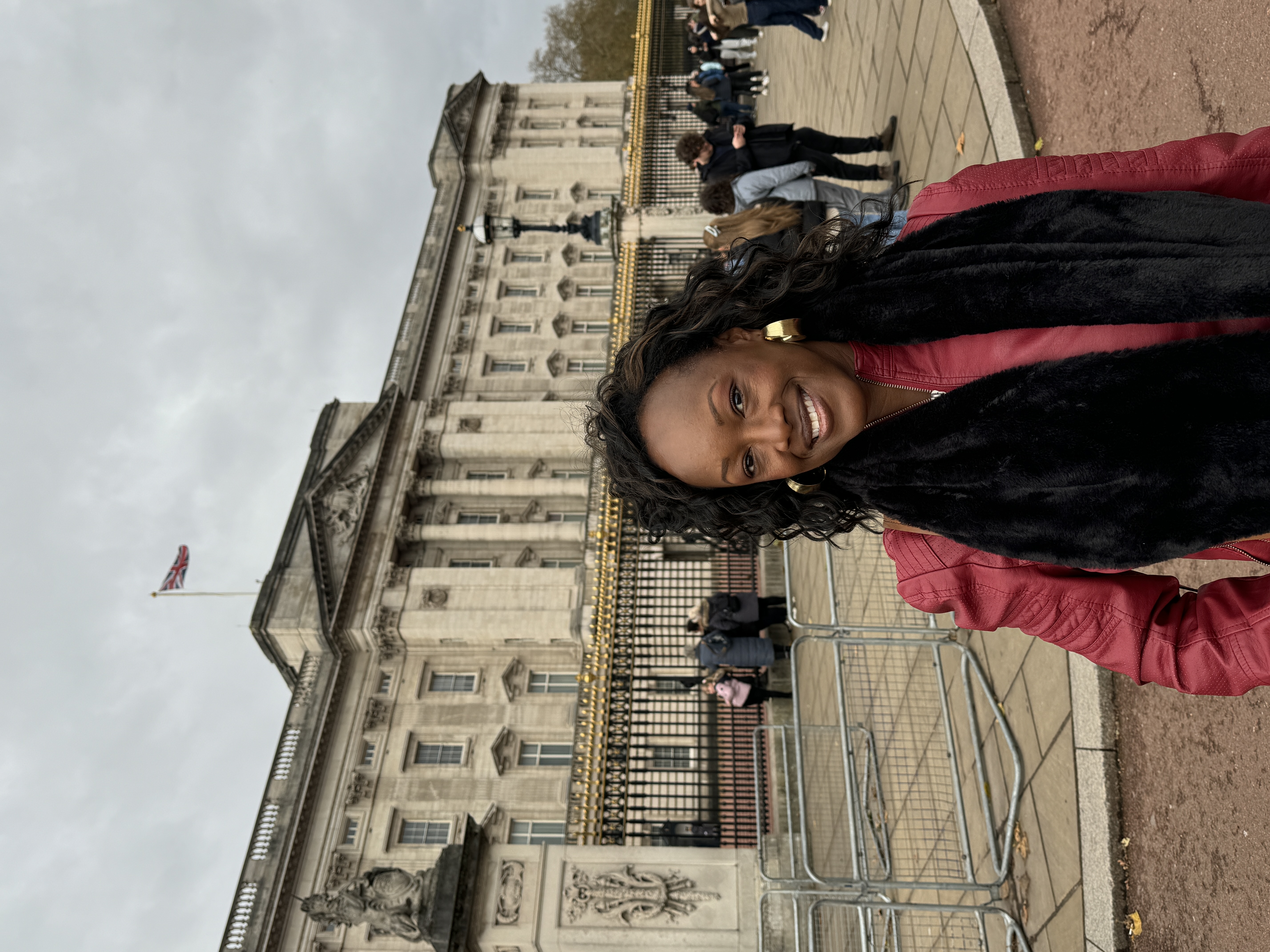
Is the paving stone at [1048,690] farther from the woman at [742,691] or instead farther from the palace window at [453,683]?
the palace window at [453,683]

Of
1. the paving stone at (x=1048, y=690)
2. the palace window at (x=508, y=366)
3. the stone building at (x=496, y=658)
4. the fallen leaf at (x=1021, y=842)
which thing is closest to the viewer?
the paving stone at (x=1048, y=690)

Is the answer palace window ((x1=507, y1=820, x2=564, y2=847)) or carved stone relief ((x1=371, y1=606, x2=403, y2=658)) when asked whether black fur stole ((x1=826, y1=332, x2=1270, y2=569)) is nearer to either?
palace window ((x1=507, y1=820, x2=564, y2=847))

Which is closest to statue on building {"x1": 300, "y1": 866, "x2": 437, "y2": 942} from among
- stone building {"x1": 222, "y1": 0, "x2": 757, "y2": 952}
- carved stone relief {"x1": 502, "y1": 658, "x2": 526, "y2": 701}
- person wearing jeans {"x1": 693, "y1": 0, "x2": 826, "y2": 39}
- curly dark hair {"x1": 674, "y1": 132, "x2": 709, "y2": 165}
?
stone building {"x1": 222, "y1": 0, "x2": 757, "y2": 952}

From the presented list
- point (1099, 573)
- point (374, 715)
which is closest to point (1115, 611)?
point (1099, 573)

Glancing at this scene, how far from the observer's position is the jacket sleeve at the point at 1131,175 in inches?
98.1

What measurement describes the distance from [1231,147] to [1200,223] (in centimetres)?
46

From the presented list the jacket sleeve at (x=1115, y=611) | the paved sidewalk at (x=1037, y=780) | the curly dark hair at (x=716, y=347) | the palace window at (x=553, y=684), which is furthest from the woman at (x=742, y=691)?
the jacket sleeve at (x=1115, y=611)

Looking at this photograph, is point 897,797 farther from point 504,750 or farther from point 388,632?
point 388,632

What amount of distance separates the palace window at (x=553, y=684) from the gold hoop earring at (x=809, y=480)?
1497 centimetres

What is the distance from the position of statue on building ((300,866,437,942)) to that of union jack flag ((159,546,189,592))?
42.9 feet

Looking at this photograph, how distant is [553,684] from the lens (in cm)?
1725

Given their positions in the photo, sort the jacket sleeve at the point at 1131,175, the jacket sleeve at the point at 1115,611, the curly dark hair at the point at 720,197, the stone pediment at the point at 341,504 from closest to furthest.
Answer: the jacket sleeve at the point at 1115,611
the jacket sleeve at the point at 1131,175
the curly dark hair at the point at 720,197
the stone pediment at the point at 341,504

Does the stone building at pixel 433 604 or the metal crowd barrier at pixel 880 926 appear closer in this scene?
the metal crowd barrier at pixel 880 926

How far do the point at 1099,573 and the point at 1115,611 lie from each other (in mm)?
158
